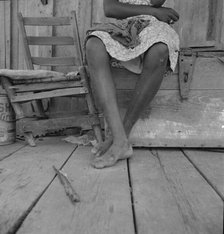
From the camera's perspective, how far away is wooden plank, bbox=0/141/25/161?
58.2 inches

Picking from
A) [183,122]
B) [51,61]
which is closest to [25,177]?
[183,122]

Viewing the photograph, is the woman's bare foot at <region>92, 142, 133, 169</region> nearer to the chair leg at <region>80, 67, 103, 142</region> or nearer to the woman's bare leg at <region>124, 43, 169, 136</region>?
the woman's bare leg at <region>124, 43, 169, 136</region>

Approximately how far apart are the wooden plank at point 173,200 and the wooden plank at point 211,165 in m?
0.03

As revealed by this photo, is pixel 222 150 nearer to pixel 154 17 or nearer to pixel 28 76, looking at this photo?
pixel 154 17

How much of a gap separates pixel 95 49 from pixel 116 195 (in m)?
0.77

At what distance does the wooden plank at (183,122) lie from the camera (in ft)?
5.29

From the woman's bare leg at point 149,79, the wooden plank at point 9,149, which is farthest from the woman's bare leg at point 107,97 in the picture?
the wooden plank at point 9,149

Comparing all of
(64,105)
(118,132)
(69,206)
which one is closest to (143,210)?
(69,206)

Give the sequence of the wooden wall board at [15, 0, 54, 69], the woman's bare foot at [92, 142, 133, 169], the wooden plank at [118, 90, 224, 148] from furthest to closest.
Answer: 1. the wooden wall board at [15, 0, 54, 69]
2. the wooden plank at [118, 90, 224, 148]
3. the woman's bare foot at [92, 142, 133, 169]

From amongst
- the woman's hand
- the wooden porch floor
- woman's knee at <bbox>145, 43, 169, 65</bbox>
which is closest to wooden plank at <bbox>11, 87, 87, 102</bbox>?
the wooden porch floor

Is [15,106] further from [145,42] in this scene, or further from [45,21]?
[145,42]

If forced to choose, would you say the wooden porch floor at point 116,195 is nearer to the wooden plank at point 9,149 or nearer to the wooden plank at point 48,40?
the wooden plank at point 9,149

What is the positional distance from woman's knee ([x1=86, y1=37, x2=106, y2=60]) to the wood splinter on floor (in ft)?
1.95

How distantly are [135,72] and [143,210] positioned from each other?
943 mm
